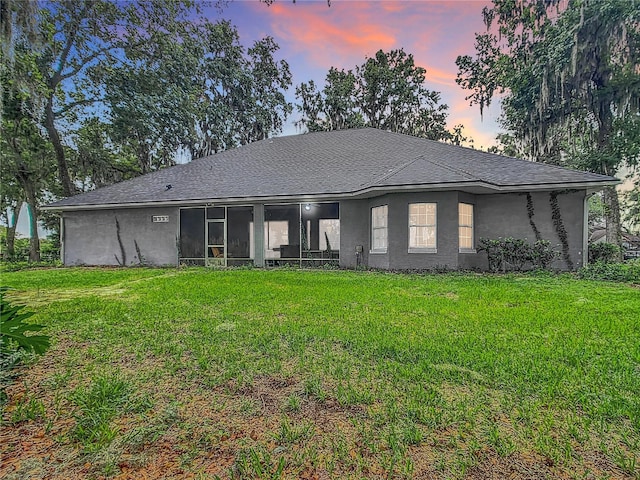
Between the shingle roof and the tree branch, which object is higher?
the tree branch

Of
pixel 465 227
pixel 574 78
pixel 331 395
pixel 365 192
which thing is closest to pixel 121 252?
pixel 365 192

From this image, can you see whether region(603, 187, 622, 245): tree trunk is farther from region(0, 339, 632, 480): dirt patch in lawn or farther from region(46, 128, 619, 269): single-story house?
region(0, 339, 632, 480): dirt patch in lawn

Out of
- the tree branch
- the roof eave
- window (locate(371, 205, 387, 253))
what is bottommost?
window (locate(371, 205, 387, 253))

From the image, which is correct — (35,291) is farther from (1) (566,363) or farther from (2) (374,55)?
(2) (374,55)

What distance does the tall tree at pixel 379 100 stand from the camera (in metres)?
24.8

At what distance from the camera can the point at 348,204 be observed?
39.4ft

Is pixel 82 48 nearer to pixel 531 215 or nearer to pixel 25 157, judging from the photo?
pixel 25 157

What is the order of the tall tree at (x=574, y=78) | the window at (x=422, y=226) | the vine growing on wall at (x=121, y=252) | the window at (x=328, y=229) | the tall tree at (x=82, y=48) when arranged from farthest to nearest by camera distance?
the window at (x=328, y=229) < the vine growing on wall at (x=121, y=252) < the tall tree at (x=574, y=78) < the tall tree at (x=82, y=48) < the window at (x=422, y=226)

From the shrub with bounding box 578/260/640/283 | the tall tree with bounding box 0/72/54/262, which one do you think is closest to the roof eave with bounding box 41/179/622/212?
the shrub with bounding box 578/260/640/283

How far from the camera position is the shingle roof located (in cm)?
1023

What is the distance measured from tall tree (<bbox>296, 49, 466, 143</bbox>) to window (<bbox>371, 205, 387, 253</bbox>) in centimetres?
1559

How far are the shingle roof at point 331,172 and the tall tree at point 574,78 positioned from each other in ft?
16.9

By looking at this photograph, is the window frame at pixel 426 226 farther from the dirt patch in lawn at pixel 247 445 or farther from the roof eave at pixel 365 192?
the dirt patch in lawn at pixel 247 445

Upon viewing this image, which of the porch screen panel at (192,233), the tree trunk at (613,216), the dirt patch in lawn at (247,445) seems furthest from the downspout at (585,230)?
the porch screen panel at (192,233)
